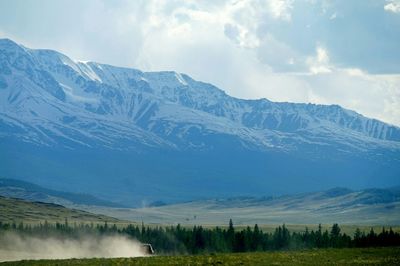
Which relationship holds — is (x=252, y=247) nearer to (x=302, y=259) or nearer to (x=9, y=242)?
(x=9, y=242)

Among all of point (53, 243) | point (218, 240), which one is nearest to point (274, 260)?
point (218, 240)

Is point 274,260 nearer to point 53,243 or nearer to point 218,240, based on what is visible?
point 218,240

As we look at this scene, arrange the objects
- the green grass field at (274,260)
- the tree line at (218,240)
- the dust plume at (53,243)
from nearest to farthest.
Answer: the green grass field at (274,260)
the dust plume at (53,243)
the tree line at (218,240)

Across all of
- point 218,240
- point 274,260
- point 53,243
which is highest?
point 218,240

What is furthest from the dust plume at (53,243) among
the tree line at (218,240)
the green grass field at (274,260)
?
the green grass field at (274,260)

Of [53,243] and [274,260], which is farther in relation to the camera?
[53,243]

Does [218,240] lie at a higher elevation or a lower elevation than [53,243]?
higher

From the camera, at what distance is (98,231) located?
157375 mm

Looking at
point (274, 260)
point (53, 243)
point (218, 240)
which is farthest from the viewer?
point (53, 243)

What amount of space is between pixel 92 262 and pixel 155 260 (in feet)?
17.3

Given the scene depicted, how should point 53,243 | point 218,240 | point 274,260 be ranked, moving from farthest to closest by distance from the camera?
point 53,243, point 218,240, point 274,260

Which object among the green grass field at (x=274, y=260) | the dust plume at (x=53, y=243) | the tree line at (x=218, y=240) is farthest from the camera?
the tree line at (x=218, y=240)

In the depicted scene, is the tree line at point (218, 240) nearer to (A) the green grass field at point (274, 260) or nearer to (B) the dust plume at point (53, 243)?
(B) the dust plume at point (53, 243)

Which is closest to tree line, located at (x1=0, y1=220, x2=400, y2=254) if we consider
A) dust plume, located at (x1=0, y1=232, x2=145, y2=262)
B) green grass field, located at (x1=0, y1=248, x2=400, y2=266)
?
dust plume, located at (x1=0, y1=232, x2=145, y2=262)
